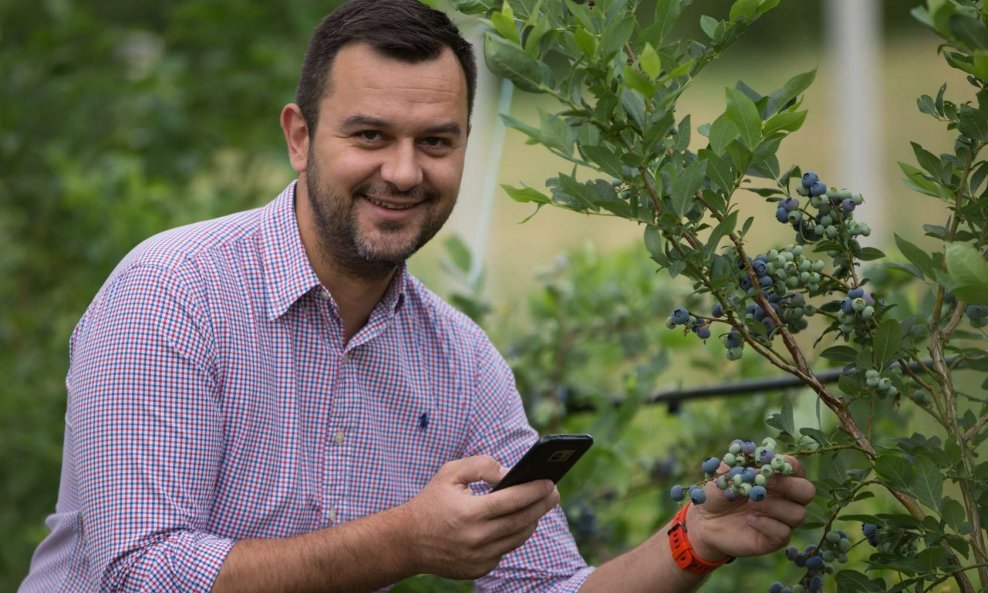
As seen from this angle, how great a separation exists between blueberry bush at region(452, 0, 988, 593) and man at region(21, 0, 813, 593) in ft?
0.66

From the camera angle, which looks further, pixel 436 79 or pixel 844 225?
pixel 436 79

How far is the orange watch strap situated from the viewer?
6.77 ft

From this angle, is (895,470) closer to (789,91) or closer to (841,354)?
(841,354)

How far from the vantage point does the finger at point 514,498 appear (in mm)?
1939

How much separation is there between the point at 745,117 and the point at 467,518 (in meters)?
0.76

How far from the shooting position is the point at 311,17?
4.62 metres

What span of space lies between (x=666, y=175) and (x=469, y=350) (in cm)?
106

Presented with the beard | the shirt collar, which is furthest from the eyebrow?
the shirt collar

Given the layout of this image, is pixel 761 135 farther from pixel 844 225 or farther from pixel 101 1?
pixel 101 1

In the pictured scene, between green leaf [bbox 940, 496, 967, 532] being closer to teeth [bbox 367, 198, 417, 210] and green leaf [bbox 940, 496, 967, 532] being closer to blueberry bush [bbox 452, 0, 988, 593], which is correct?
blueberry bush [bbox 452, 0, 988, 593]

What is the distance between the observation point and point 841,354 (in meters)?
1.69

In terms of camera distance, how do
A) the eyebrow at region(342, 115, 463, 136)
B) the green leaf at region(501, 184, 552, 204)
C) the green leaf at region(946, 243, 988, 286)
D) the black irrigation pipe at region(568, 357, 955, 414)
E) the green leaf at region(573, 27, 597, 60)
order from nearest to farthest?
the green leaf at region(946, 243, 988, 286)
the green leaf at region(573, 27, 597, 60)
the green leaf at region(501, 184, 552, 204)
the eyebrow at region(342, 115, 463, 136)
the black irrigation pipe at region(568, 357, 955, 414)

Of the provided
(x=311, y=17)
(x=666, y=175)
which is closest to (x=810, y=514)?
(x=666, y=175)

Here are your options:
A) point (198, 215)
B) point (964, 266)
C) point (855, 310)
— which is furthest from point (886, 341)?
point (198, 215)
